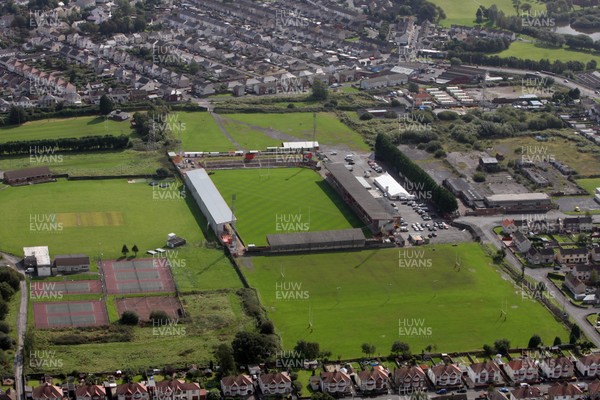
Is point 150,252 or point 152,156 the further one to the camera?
point 152,156

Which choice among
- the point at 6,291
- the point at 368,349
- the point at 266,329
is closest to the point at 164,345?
the point at 266,329

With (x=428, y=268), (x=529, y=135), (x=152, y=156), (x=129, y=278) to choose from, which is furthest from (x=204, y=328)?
(x=529, y=135)

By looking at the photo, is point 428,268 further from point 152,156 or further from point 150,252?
point 152,156

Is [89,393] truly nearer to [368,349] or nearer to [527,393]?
[368,349]

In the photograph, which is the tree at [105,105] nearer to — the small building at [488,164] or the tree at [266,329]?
the small building at [488,164]

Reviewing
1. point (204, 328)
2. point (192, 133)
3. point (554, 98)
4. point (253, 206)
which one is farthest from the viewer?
point (554, 98)

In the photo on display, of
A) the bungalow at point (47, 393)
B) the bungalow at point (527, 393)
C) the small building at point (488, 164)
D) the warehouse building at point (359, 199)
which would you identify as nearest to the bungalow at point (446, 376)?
the bungalow at point (527, 393)

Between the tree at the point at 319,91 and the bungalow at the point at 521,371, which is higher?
the bungalow at the point at 521,371
